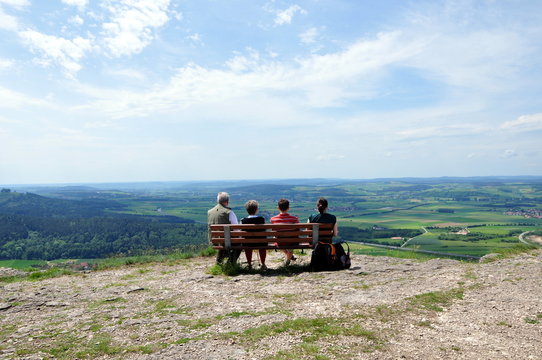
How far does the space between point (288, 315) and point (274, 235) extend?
3976 millimetres

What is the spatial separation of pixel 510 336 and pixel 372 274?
4406 millimetres

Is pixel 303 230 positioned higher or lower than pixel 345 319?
higher

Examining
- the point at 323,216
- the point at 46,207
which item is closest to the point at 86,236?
the point at 323,216

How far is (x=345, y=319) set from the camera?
580 cm

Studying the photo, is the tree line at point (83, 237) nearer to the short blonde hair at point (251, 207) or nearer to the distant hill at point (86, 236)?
the distant hill at point (86, 236)

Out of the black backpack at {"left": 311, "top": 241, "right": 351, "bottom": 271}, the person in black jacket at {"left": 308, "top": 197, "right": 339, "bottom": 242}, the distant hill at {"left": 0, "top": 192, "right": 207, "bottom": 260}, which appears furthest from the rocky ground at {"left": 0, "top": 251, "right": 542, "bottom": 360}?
the distant hill at {"left": 0, "top": 192, "right": 207, "bottom": 260}

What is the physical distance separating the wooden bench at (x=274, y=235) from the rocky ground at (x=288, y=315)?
2.87 feet

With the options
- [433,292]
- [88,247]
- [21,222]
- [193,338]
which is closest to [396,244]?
[433,292]

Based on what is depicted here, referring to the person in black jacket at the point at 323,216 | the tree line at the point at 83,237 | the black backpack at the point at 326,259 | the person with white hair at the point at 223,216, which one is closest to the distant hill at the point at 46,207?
the tree line at the point at 83,237

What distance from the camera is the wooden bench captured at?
9969 mm

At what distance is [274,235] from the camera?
10000mm

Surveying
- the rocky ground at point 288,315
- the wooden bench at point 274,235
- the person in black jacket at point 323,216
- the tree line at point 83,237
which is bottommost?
the tree line at point 83,237

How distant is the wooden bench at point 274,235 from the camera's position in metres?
9.97

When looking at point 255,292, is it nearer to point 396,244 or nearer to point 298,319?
point 298,319
